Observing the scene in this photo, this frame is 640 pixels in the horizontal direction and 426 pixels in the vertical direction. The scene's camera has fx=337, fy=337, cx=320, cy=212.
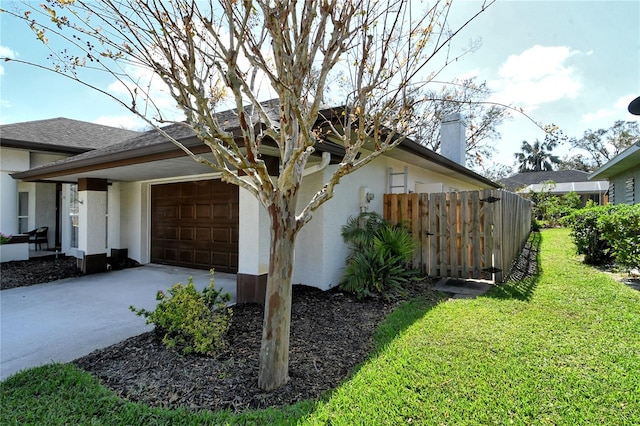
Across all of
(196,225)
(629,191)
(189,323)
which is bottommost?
(189,323)

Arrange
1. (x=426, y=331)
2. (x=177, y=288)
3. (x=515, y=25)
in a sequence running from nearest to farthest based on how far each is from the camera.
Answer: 1. (x=177, y=288)
2. (x=426, y=331)
3. (x=515, y=25)

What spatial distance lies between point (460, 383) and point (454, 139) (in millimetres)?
11480

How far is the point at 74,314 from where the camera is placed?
5.29 meters

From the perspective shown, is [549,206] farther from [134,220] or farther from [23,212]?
[23,212]

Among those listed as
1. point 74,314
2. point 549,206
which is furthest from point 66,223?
point 549,206

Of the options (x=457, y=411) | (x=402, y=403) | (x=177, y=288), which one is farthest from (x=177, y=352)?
(x=457, y=411)

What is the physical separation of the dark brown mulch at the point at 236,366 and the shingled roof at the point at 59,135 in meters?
9.85

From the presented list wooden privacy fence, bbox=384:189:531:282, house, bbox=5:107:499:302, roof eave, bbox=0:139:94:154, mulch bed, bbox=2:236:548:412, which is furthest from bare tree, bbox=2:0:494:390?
roof eave, bbox=0:139:94:154

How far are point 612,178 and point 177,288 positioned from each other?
70.6 ft

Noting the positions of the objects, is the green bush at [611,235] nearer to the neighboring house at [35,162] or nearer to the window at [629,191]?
the window at [629,191]

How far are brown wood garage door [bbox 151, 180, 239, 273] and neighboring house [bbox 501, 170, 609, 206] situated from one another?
964 inches

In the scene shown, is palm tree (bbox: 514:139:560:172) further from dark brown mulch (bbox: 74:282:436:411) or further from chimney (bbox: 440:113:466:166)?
dark brown mulch (bbox: 74:282:436:411)

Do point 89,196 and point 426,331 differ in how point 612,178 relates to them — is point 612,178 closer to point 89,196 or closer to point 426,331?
point 426,331

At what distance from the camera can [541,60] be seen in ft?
14.4
